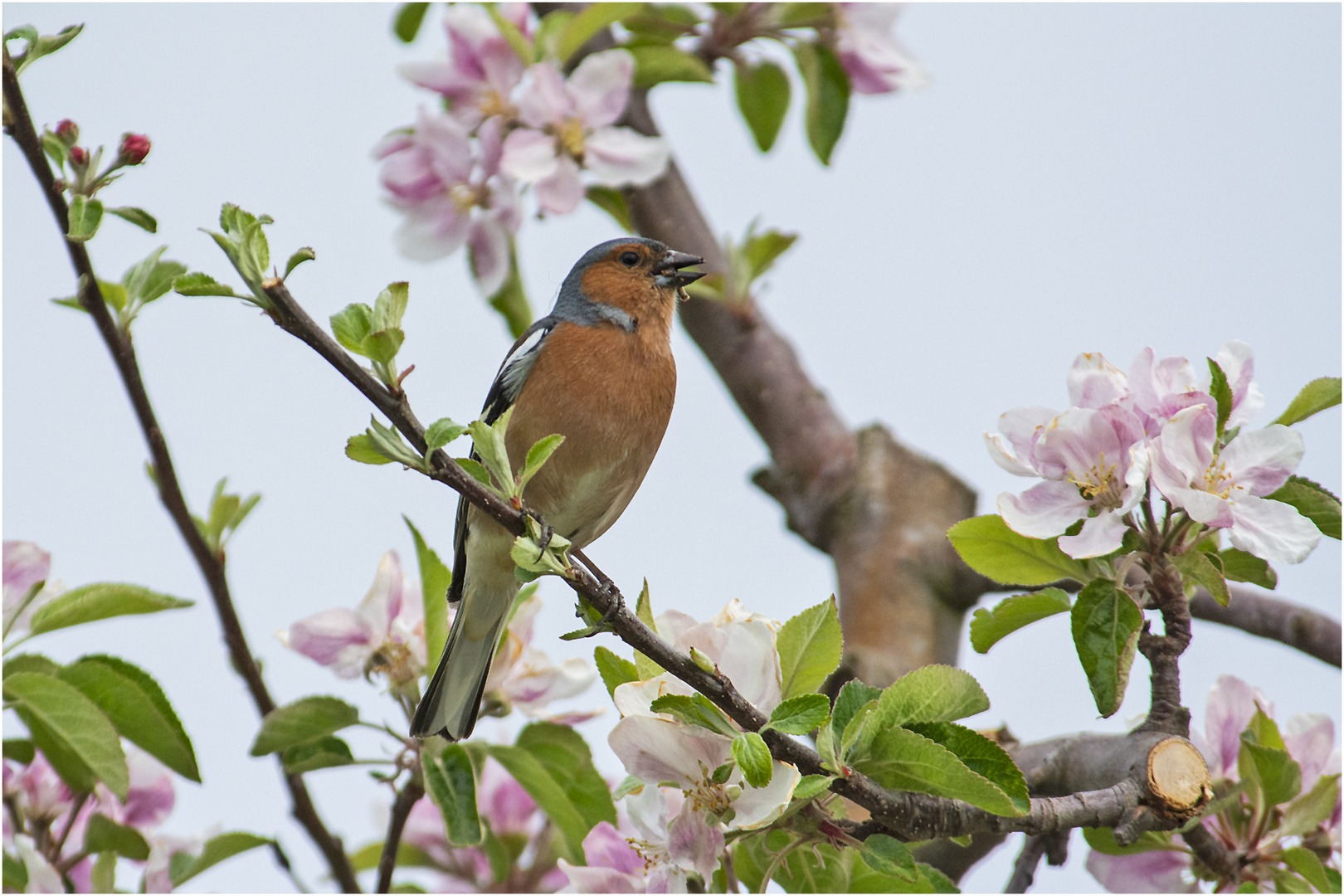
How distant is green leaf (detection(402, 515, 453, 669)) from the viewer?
10.1 ft

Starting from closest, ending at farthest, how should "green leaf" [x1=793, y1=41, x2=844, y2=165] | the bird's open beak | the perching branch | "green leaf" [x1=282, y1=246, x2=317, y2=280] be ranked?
"green leaf" [x1=282, y1=246, x2=317, y2=280] < the perching branch < the bird's open beak < "green leaf" [x1=793, y1=41, x2=844, y2=165]

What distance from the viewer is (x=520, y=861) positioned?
3.82 metres

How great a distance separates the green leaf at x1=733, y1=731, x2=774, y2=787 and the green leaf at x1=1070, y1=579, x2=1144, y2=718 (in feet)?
2.51

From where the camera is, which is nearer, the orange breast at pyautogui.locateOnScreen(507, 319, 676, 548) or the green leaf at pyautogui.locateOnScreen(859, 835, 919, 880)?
the green leaf at pyautogui.locateOnScreen(859, 835, 919, 880)

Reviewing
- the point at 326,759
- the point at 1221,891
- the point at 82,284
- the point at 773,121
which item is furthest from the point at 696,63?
the point at 1221,891

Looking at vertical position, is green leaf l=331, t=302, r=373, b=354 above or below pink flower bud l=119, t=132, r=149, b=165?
below

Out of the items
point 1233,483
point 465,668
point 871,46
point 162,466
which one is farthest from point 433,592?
point 871,46

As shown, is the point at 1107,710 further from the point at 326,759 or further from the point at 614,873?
the point at 326,759

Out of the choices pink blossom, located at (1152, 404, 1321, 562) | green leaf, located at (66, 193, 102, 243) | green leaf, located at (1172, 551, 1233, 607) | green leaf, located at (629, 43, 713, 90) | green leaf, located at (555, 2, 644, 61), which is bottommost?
green leaf, located at (1172, 551, 1233, 607)

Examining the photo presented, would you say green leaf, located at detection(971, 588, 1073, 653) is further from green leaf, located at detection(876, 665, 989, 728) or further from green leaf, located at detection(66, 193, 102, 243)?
green leaf, located at detection(66, 193, 102, 243)

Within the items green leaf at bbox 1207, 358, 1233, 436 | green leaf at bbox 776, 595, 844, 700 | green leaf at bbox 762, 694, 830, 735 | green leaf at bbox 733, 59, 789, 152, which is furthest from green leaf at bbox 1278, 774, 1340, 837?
green leaf at bbox 733, 59, 789, 152

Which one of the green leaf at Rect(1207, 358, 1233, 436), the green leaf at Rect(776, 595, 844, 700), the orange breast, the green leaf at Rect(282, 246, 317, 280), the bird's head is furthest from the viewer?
the bird's head

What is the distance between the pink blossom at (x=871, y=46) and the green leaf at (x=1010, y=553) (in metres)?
2.41

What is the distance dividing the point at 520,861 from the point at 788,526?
77.1 inches
